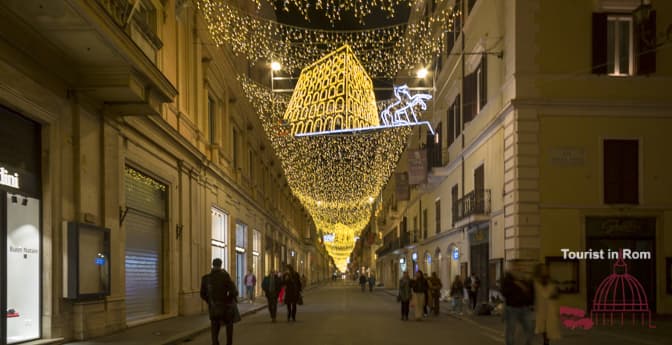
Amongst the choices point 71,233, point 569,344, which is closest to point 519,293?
point 569,344

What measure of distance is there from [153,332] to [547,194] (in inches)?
473

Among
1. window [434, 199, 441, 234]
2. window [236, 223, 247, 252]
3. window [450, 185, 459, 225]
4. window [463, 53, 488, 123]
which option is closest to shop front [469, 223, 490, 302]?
window [450, 185, 459, 225]

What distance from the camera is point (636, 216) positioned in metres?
22.2

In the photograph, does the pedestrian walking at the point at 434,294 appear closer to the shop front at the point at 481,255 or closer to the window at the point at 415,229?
the shop front at the point at 481,255

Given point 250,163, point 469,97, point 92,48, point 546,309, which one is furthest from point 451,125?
point 546,309

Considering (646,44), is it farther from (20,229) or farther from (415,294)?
(20,229)

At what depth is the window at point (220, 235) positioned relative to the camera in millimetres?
29641

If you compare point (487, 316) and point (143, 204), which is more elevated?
point (143, 204)

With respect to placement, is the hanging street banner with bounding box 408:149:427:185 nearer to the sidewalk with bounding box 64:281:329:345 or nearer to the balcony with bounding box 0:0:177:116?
the sidewalk with bounding box 64:281:329:345

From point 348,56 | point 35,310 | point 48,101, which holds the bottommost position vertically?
point 35,310

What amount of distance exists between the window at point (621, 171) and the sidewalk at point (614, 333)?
355 centimetres

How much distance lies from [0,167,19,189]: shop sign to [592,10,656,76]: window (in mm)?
16276

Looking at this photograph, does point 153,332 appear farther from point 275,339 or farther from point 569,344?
point 569,344

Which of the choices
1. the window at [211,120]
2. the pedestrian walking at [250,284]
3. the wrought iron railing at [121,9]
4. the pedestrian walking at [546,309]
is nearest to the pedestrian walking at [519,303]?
the pedestrian walking at [546,309]
